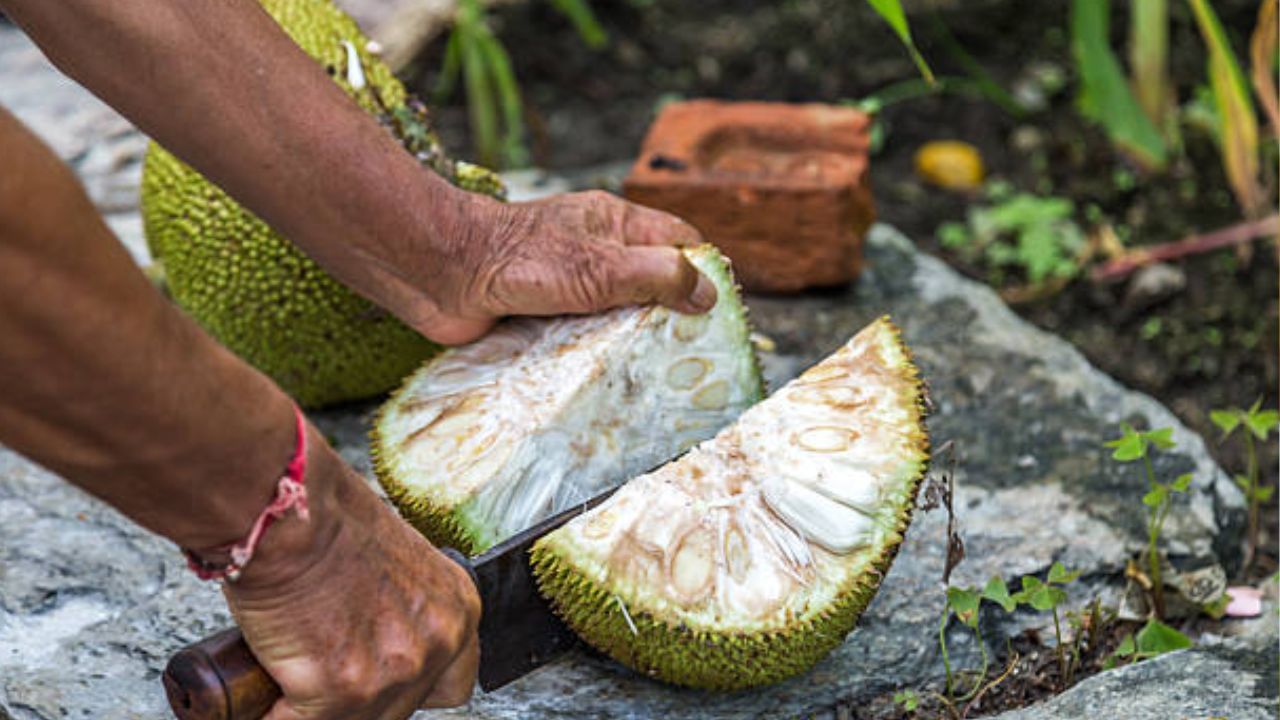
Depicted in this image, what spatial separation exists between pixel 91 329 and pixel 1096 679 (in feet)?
4.74

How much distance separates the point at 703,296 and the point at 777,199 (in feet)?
2.86

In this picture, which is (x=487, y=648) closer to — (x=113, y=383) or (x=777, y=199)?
(x=113, y=383)

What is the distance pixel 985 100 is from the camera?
4461 millimetres

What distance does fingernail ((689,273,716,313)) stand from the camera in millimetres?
2338

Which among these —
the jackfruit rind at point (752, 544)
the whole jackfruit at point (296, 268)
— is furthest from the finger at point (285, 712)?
the whole jackfruit at point (296, 268)

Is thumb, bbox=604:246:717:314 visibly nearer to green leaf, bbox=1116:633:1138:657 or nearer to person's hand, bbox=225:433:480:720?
person's hand, bbox=225:433:480:720

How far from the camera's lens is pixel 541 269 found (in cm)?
237

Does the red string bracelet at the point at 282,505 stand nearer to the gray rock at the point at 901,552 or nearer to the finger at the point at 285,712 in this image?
the finger at the point at 285,712

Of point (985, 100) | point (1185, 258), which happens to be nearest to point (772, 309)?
point (1185, 258)

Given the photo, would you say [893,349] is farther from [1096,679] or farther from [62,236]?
[62,236]

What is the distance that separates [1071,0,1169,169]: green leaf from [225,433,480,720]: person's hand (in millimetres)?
2308

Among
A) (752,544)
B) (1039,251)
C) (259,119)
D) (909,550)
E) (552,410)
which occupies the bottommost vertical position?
(1039,251)

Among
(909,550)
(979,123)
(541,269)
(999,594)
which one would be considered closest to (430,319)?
(541,269)

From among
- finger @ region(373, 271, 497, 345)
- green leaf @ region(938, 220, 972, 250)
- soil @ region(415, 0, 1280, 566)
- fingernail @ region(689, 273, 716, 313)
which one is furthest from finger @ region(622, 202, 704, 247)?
green leaf @ region(938, 220, 972, 250)
